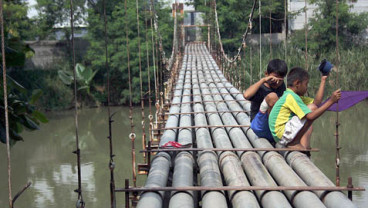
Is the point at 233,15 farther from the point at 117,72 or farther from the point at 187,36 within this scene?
the point at 187,36

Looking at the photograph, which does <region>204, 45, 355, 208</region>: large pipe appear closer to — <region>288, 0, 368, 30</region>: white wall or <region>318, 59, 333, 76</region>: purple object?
<region>318, 59, 333, 76</region>: purple object

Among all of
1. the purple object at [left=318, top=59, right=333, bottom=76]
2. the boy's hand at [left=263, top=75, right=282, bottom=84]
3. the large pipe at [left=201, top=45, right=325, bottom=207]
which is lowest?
the large pipe at [left=201, top=45, right=325, bottom=207]

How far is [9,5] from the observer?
13594 mm

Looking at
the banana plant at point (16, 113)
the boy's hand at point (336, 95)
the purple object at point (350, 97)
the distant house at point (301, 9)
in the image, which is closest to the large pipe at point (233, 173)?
the boy's hand at point (336, 95)

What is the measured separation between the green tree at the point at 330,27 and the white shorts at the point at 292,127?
38.8ft

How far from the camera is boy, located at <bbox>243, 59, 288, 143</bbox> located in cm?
263

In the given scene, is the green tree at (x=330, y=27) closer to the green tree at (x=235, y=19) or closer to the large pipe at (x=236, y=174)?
the green tree at (x=235, y=19)

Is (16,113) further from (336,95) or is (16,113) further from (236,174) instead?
(336,95)

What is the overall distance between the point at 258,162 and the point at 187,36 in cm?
2035

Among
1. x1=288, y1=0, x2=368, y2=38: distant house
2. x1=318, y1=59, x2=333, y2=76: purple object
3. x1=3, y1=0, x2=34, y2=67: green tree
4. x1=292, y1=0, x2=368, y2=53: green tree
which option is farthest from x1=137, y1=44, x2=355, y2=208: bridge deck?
x1=288, y1=0, x2=368, y2=38: distant house

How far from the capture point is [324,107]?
219cm

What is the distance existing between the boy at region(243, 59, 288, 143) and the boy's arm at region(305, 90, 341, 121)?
0.32 m

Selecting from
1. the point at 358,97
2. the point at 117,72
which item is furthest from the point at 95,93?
the point at 358,97

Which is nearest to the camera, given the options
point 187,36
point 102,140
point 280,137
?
point 280,137
